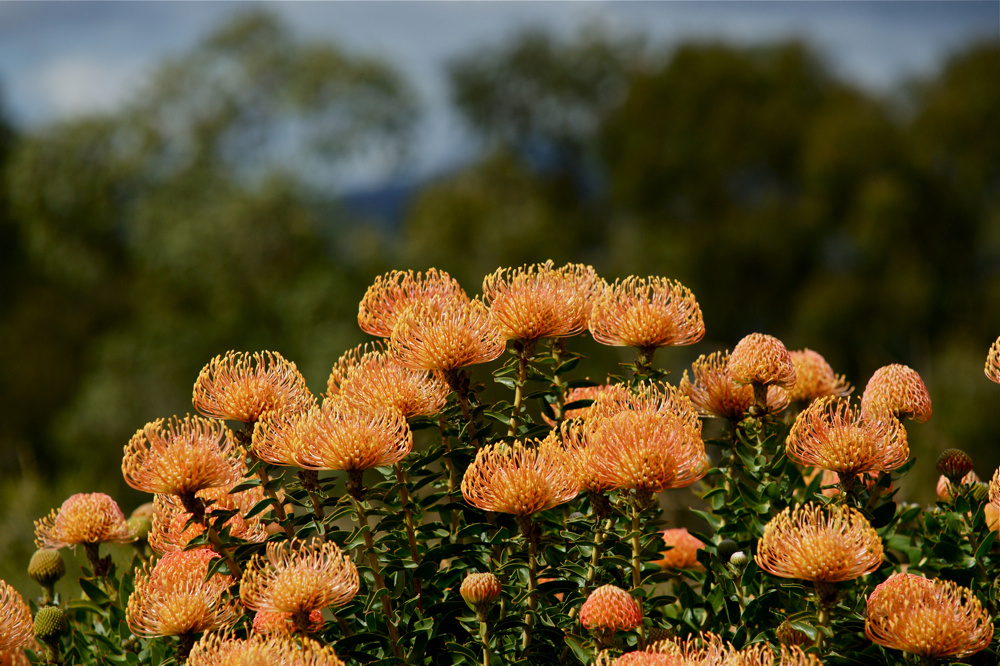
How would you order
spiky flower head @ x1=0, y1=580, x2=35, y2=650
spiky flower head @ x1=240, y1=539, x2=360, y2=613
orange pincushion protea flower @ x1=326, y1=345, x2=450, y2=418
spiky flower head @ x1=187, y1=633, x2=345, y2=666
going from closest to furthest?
spiky flower head @ x1=187, y1=633, x2=345, y2=666 < spiky flower head @ x1=240, y1=539, x2=360, y2=613 < spiky flower head @ x1=0, y1=580, x2=35, y2=650 < orange pincushion protea flower @ x1=326, y1=345, x2=450, y2=418

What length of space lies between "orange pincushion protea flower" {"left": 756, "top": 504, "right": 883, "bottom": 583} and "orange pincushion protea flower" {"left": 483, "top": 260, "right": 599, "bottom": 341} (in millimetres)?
623

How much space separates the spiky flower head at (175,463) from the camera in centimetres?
191

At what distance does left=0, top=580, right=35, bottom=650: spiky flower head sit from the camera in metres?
1.85

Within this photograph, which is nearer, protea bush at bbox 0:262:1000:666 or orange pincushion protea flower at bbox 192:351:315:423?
protea bush at bbox 0:262:1000:666

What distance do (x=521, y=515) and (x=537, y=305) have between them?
0.47 m

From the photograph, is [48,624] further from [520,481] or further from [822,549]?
[822,549]

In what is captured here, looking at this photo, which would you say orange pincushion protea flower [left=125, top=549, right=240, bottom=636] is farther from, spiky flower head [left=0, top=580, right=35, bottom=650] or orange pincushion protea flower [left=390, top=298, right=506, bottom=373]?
orange pincushion protea flower [left=390, top=298, right=506, bottom=373]

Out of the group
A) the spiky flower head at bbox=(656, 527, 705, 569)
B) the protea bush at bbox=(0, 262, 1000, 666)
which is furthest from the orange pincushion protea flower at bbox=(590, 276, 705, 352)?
the spiky flower head at bbox=(656, 527, 705, 569)

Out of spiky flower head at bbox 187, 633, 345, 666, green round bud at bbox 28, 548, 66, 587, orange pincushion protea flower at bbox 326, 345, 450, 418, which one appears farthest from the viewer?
green round bud at bbox 28, 548, 66, 587

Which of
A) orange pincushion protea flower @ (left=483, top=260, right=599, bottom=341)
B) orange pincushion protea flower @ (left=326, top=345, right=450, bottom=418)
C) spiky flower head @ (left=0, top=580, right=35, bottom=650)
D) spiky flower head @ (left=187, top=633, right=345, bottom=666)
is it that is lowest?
spiky flower head @ (left=187, top=633, right=345, bottom=666)

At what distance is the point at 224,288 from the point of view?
76.6 feet

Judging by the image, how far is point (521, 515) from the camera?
186 centimetres

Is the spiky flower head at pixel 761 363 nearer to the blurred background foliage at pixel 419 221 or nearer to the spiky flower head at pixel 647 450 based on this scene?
the spiky flower head at pixel 647 450

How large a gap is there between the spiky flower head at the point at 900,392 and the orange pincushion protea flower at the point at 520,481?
854 mm
